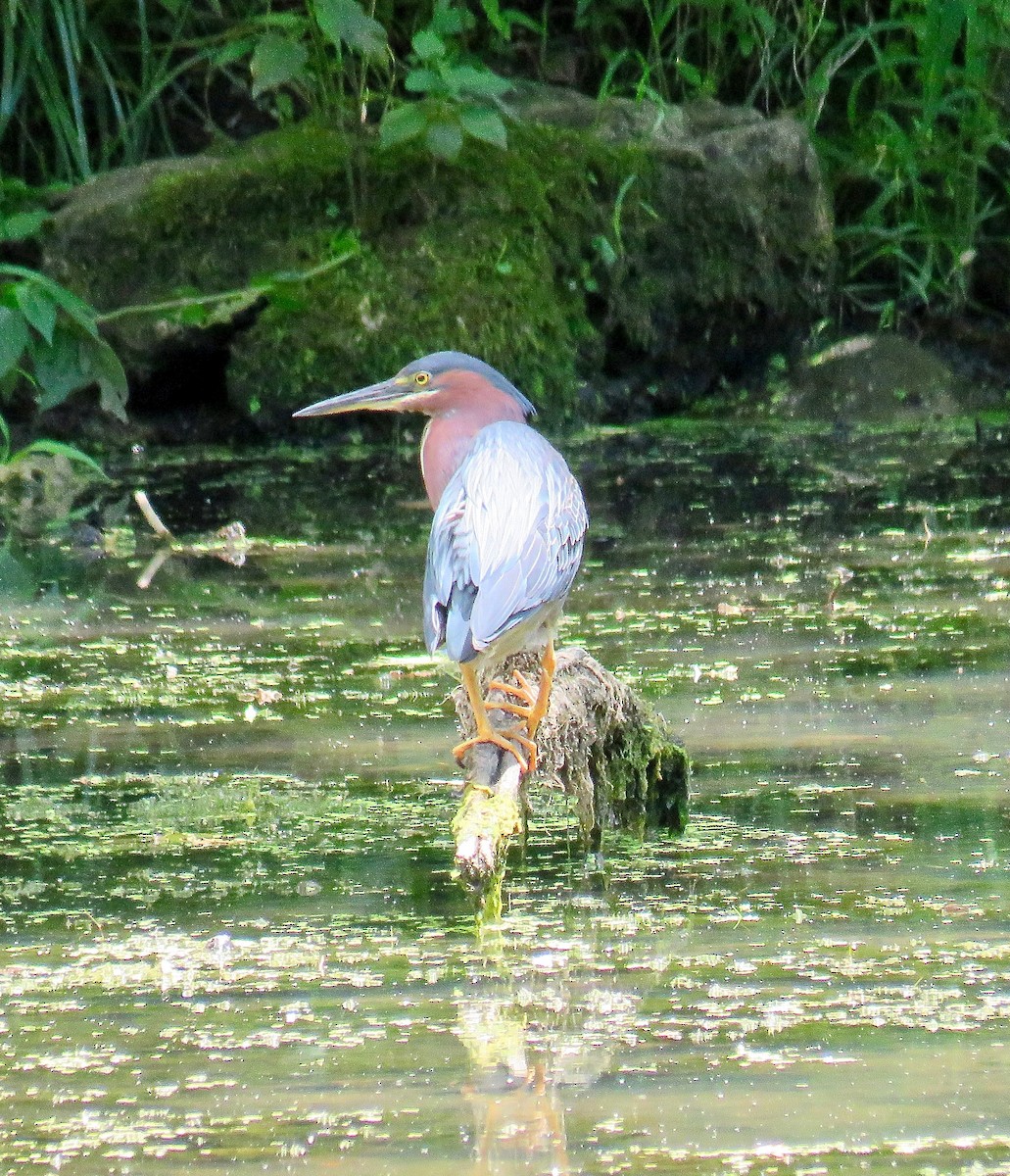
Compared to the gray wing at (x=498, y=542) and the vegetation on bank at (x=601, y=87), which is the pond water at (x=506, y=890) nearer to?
the gray wing at (x=498, y=542)

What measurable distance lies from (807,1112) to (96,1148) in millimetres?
752

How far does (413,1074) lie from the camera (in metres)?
2.36

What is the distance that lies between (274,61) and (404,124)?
22.6 inches

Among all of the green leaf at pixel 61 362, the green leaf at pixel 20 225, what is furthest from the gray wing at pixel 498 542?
the green leaf at pixel 20 225

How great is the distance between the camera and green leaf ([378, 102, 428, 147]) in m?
7.84

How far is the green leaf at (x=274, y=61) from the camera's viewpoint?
7.94 m

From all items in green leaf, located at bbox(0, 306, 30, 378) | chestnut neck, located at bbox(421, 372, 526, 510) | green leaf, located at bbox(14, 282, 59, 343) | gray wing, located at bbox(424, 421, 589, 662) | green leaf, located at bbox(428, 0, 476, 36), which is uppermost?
gray wing, located at bbox(424, 421, 589, 662)

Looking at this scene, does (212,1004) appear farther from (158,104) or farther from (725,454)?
(158,104)

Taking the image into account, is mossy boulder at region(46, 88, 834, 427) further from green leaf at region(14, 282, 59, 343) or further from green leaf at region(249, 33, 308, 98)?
green leaf at region(14, 282, 59, 343)

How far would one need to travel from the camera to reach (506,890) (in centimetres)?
309

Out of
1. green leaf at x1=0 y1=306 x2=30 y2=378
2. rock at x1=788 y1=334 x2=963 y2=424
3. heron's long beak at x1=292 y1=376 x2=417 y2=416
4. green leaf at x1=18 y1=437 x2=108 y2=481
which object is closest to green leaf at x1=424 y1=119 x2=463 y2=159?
green leaf at x1=18 y1=437 x2=108 y2=481

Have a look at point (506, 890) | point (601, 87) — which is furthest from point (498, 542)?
point (601, 87)

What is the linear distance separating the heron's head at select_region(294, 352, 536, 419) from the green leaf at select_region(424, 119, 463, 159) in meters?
3.94

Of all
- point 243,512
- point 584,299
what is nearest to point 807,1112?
point 243,512
